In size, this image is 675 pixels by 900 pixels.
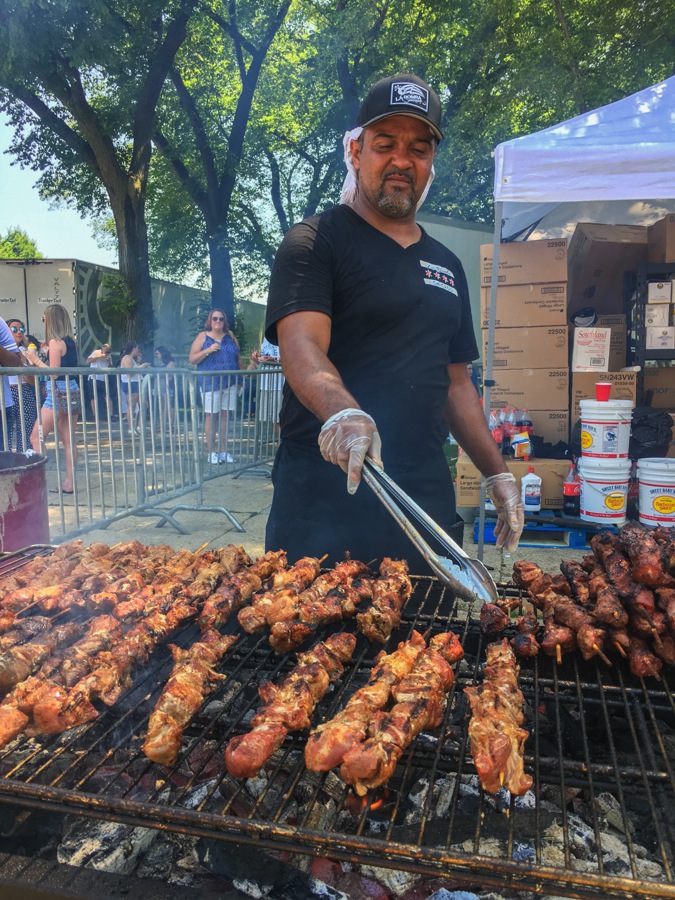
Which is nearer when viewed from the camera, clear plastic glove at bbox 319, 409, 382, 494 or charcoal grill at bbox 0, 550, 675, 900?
charcoal grill at bbox 0, 550, 675, 900

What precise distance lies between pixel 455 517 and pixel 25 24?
15322mm

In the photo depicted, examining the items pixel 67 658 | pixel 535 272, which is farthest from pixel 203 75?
pixel 67 658

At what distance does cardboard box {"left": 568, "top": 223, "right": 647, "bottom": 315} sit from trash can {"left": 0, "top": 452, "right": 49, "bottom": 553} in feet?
22.5

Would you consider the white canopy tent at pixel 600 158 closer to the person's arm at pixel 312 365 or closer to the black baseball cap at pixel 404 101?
the black baseball cap at pixel 404 101

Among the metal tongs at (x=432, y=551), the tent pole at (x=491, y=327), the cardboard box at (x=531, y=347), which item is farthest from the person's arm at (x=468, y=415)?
the cardboard box at (x=531, y=347)

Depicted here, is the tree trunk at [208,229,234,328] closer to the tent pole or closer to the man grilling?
the tent pole

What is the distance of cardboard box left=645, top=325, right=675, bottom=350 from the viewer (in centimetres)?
723

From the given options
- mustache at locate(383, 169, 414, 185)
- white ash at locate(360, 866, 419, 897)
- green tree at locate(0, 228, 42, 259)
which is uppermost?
green tree at locate(0, 228, 42, 259)

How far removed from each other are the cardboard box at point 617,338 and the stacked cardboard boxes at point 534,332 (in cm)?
81

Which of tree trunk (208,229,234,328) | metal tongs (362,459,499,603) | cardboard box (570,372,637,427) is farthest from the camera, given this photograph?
tree trunk (208,229,234,328)

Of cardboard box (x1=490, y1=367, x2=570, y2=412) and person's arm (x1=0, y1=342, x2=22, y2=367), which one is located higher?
person's arm (x1=0, y1=342, x2=22, y2=367)

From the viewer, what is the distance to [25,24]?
43.4ft

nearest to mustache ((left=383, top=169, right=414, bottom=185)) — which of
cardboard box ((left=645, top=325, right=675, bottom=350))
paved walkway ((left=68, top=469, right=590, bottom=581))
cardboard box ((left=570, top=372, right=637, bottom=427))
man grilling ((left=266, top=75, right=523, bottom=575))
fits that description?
man grilling ((left=266, top=75, right=523, bottom=575))

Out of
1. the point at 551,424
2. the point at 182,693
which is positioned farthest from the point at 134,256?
the point at 182,693
